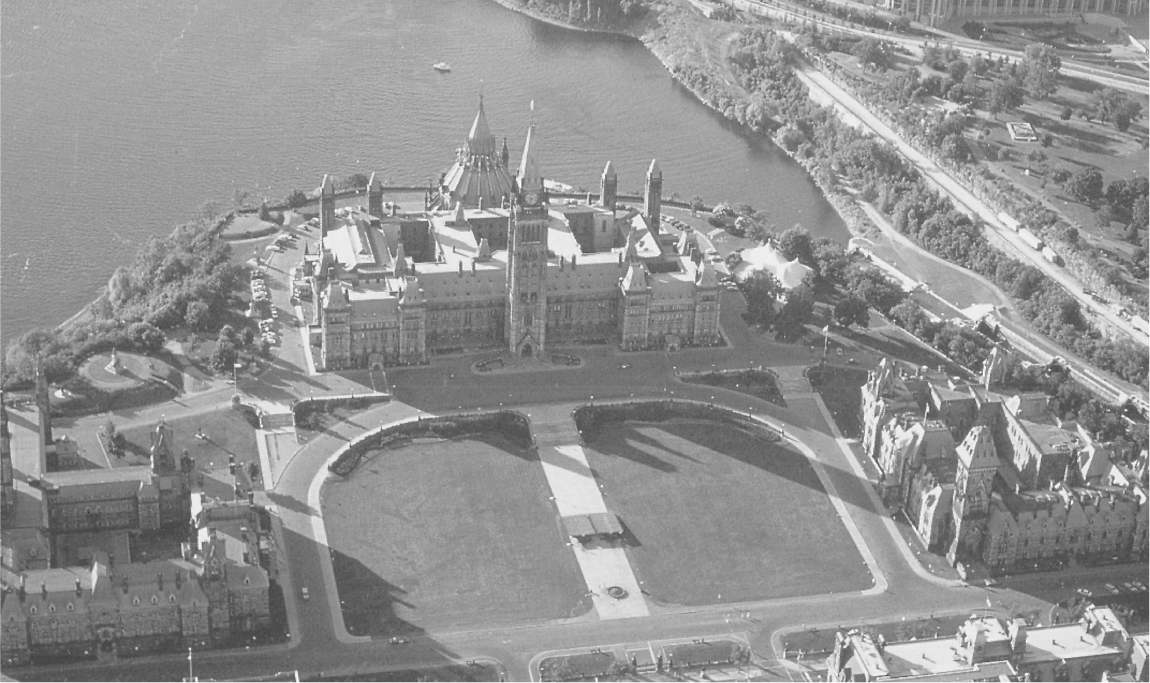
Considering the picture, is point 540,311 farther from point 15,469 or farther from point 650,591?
point 15,469

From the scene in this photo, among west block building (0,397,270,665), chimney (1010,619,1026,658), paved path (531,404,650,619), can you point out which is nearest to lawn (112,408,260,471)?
west block building (0,397,270,665)

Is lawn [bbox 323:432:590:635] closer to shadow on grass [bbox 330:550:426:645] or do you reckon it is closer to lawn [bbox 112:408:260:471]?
shadow on grass [bbox 330:550:426:645]

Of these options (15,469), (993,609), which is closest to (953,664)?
(993,609)

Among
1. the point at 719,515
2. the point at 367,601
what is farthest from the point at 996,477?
the point at 367,601

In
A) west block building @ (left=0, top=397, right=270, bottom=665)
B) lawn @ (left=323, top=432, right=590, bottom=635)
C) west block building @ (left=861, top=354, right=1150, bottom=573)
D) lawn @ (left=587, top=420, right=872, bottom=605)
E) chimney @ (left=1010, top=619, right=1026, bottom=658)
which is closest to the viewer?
west block building @ (left=0, top=397, right=270, bottom=665)

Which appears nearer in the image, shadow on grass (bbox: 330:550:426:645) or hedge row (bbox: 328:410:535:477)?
shadow on grass (bbox: 330:550:426:645)

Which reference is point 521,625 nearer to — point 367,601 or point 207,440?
point 367,601
